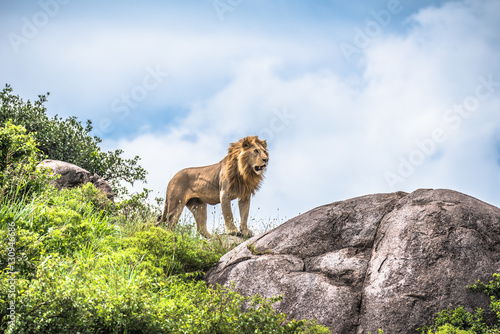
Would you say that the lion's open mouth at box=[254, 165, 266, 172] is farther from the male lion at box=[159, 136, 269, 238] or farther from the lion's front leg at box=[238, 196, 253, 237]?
the lion's front leg at box=[238, 196, 253, 237]

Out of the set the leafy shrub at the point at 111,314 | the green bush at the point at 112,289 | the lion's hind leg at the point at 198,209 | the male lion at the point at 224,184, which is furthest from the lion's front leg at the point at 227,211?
the leafy shrub at the point at 111,314

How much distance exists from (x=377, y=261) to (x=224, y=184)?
6.03 meters

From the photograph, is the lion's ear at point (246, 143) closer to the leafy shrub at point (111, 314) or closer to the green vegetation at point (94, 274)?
the green vegetation at point (94, 274)

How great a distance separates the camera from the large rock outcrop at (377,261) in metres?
5.85

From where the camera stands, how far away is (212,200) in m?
12.8

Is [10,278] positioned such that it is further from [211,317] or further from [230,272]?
[230,272]

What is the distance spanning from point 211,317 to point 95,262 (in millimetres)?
2762

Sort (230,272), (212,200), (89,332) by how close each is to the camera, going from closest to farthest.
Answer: (89,332) < (230,272) < (212,200)

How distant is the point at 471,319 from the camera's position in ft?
18.4

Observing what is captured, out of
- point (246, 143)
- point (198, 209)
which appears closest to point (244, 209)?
point (246, 143)

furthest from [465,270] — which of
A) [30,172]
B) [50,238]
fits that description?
[30,172]

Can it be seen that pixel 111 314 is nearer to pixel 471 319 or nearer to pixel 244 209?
pixel 471 319

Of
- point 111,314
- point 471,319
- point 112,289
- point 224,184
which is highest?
point 224,184

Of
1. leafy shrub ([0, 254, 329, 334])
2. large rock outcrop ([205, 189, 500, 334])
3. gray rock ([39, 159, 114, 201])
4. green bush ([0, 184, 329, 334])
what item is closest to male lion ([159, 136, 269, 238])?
gray rock ([39, 159, 114, 201])
